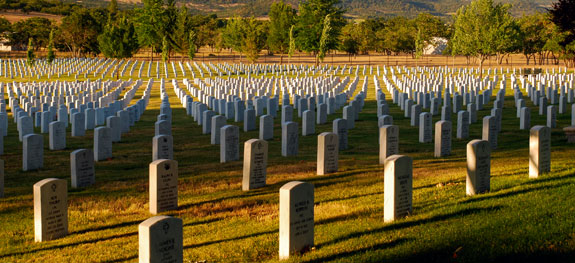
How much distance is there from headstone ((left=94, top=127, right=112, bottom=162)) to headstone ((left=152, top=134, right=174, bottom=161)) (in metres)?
2.21

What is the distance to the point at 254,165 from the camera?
38.0 feet

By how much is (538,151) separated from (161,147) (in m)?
Answer: 7.58

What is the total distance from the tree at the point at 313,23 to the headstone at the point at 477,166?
74.8 meters

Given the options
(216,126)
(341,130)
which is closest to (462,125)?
(341,130)

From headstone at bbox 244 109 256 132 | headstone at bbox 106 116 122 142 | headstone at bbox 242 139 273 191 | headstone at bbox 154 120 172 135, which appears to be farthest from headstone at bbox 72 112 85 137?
headstone at bbox 242 139 273 191

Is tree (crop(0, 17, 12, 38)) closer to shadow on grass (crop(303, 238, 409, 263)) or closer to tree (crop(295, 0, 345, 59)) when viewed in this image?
tree (crop(295, 0, 345, 59))

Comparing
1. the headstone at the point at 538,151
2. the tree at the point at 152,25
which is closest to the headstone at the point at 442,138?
the headstone at the point at 538,151

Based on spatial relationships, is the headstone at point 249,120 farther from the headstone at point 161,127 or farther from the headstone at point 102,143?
the headstone at point 102,143

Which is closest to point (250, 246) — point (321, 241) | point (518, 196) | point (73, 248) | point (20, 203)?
point (321, 241)

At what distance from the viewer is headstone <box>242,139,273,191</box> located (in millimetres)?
11438

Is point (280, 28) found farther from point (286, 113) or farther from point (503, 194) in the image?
point (503, 194)

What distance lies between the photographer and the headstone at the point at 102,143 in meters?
15.6

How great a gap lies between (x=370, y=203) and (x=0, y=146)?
447 inches

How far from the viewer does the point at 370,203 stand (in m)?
9.96
